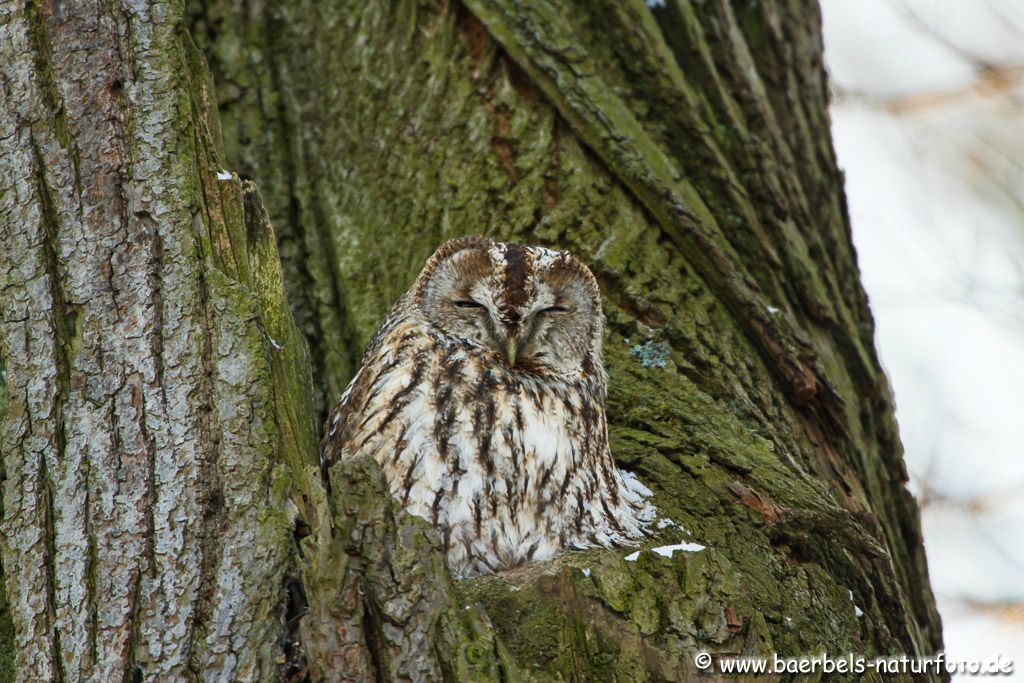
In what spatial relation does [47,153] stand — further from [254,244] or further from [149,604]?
[149,604]

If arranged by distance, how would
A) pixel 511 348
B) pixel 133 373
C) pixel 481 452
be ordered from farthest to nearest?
1. pixel 511 348
2. pixel 481 452
3. pixel 133 373

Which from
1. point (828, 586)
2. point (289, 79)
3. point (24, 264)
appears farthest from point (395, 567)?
point (289, 79)

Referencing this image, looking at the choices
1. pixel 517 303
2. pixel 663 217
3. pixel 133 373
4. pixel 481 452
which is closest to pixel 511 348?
pixel 517 303

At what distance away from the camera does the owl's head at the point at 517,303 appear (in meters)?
2.98

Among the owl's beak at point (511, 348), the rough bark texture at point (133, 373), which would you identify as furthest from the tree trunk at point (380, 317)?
the owl's beak at point (511, 348)

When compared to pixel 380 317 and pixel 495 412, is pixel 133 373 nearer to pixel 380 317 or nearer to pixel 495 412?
pixel 495 412

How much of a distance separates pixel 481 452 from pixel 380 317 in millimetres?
941

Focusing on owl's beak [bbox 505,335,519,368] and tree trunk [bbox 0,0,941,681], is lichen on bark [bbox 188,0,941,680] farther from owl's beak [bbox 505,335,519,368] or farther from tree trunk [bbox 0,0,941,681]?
owl's beak [bbox 505,335,519,368]

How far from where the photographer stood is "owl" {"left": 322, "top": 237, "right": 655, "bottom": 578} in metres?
2.66

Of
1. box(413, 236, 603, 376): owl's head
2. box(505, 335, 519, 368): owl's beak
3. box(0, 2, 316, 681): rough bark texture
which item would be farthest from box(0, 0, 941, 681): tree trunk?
box(505, 335, 519, 368): owl's beak

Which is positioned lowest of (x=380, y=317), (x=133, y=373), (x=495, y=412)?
(x=133, y=373)

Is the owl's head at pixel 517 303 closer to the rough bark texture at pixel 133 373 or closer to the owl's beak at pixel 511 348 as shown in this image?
the owl's beak at pixel 511 348

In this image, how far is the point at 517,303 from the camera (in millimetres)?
2988

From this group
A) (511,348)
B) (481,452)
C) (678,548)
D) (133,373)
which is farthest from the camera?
(511,348)
